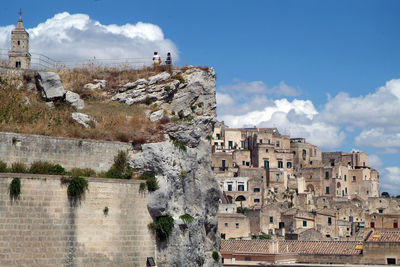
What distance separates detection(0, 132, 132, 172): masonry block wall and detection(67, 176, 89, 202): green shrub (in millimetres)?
1242

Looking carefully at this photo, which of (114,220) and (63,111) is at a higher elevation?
(63,111)

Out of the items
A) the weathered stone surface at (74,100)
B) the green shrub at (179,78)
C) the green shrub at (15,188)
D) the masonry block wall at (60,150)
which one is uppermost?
the green shrub at (179,78)

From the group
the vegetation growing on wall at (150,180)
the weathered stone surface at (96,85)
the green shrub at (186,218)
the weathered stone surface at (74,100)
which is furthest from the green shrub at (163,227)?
the weathered stone surface at (96,85)

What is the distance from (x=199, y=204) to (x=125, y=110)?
5.53 m

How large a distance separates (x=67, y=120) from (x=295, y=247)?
77.1 feet

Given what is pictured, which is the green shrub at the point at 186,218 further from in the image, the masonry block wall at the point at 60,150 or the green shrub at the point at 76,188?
the green shrub at the point at 76,188

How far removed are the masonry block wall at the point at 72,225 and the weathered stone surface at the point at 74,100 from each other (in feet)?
19.4

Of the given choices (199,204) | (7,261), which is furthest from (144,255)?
(7,261)

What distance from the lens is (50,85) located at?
103 ft

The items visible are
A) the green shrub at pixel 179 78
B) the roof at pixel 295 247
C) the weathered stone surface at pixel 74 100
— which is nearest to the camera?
the weathered stone surface at pixel 74 100

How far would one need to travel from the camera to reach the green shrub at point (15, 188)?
78.5ft

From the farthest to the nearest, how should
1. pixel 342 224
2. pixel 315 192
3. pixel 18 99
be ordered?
pixel 315 192
pixel 342 224
pixel 18 99

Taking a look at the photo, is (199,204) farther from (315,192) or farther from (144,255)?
(315,192)

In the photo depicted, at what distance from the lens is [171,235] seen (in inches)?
1077
